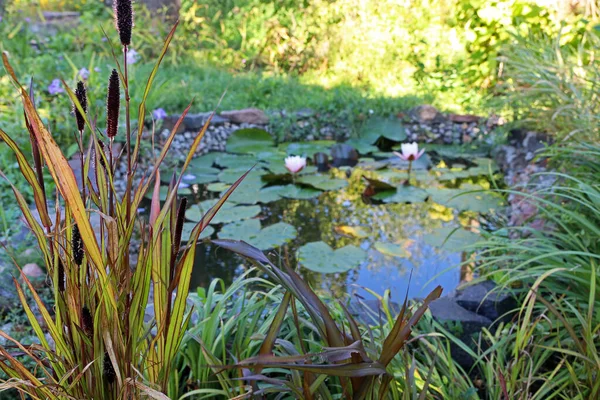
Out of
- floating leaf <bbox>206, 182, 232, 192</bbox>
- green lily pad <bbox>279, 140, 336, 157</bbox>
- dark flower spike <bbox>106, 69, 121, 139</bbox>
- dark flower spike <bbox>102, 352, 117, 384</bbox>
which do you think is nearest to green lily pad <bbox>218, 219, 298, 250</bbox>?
floating leaf <bbox>206, 182, 232, 192</bbox>

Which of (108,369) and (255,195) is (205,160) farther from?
(108,369)

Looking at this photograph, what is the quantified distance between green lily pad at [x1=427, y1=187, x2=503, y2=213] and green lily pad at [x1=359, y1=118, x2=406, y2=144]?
4.05ft

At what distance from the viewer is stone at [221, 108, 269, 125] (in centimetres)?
513

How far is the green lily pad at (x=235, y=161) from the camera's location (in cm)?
453

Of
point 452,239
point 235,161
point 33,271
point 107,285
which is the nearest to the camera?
point 107,285

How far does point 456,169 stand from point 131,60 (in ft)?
8.93

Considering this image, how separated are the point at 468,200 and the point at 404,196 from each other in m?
0.42

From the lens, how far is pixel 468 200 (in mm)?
3793

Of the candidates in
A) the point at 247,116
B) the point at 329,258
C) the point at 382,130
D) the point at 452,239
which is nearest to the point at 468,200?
the point at 452,239

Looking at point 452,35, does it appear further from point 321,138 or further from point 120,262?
point 120,262

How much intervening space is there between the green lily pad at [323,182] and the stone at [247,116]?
1144 mm

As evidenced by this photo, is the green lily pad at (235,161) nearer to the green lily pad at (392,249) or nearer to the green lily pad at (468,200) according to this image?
the green lily pad at (468,200)

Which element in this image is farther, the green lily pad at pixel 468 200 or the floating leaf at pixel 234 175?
the floating leaf at pixel 234 175

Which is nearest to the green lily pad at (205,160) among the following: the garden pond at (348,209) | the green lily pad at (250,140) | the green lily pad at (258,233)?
the garden pond at (348,209)
